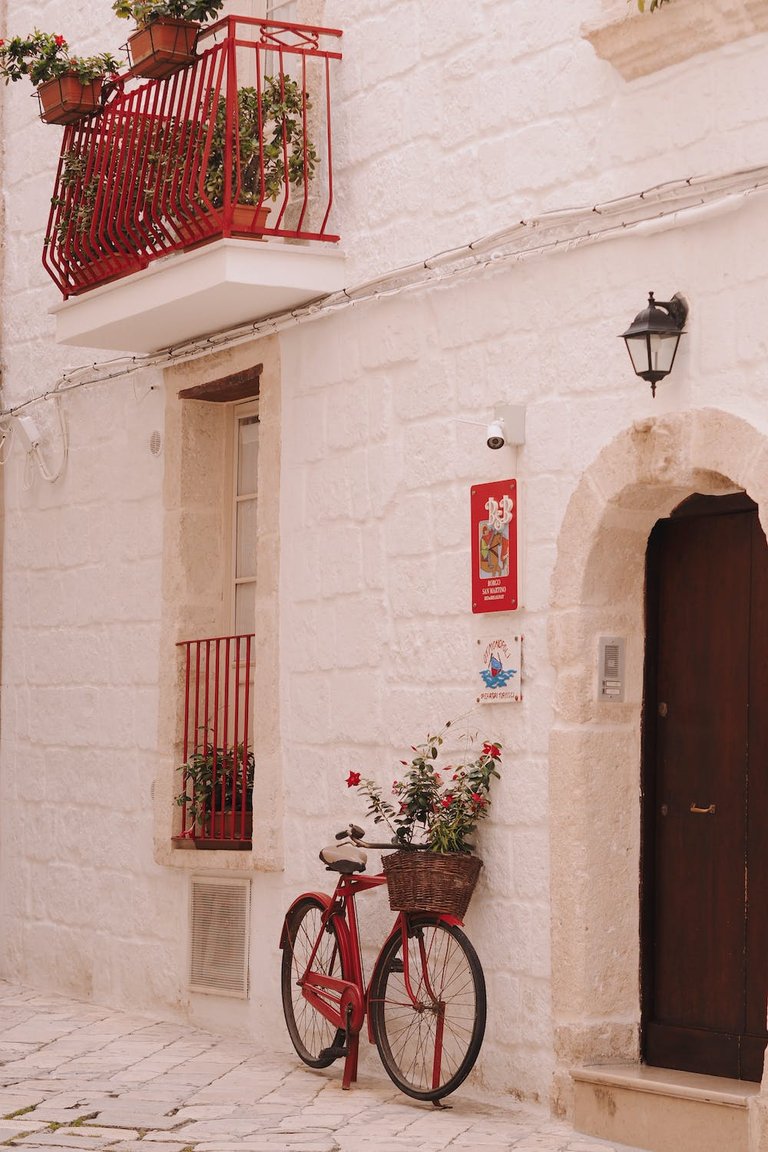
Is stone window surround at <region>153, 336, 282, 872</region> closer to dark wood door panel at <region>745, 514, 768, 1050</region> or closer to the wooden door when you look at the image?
the wooden door

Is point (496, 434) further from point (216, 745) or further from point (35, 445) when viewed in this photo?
point (35, 445)

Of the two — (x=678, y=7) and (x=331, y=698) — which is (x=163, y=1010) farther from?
(x=678, y=7)

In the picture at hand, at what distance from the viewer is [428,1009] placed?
22.2ft

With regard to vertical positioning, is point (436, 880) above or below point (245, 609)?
below

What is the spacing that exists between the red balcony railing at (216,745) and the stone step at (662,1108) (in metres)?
2.55

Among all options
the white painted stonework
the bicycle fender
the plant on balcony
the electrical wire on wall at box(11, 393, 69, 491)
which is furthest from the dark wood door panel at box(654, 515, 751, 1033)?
the electrical wire on wall at box(11, 393, 69, 491)

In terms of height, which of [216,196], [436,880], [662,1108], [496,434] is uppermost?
[216,196]

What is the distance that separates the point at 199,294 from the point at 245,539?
156 cm

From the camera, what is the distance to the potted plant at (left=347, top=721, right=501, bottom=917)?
6.73 meters

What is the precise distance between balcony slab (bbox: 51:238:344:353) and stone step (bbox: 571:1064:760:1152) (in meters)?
3.48

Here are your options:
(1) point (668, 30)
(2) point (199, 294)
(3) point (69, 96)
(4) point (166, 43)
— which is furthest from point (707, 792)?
(3) point (69, 96)

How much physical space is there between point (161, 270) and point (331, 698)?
2022mm

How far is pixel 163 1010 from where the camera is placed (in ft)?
29.3

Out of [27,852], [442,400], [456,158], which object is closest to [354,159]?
[456,158]
